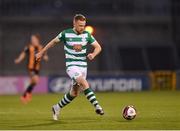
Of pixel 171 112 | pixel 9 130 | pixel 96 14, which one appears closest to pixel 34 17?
pixel 96 14

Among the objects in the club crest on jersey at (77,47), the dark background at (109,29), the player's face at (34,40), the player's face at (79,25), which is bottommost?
the club crest on jersey at (77,47)

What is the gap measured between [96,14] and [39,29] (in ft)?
12.1

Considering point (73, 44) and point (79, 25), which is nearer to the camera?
point (79, 25)

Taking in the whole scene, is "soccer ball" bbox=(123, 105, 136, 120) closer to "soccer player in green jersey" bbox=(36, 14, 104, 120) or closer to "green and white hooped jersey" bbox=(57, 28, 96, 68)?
"soccer player in green jersey" bbox=(36, 14, 104, 120)

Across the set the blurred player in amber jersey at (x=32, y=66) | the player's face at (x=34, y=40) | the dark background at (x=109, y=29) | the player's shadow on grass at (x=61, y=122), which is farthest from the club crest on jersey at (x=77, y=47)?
the dark background at (x=109, y=29)

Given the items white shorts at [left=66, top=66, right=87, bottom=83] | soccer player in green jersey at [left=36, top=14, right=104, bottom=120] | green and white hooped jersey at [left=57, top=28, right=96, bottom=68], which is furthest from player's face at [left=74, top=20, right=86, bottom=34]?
white shorts at [left=66, top=66, right=87, bottom=83]

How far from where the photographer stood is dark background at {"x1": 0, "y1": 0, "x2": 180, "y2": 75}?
33.8m

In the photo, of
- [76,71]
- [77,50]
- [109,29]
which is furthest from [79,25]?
[109,29]

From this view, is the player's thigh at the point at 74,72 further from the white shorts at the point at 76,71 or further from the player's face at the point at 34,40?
the player's face at the point at 34,40

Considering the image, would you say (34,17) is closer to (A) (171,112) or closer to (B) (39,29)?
(B) (39,29)

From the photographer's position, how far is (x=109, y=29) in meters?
37.7

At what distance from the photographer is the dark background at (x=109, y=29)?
33844 millimetres

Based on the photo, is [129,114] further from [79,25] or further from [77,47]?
[79,25]

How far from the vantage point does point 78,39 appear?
13.3 m
